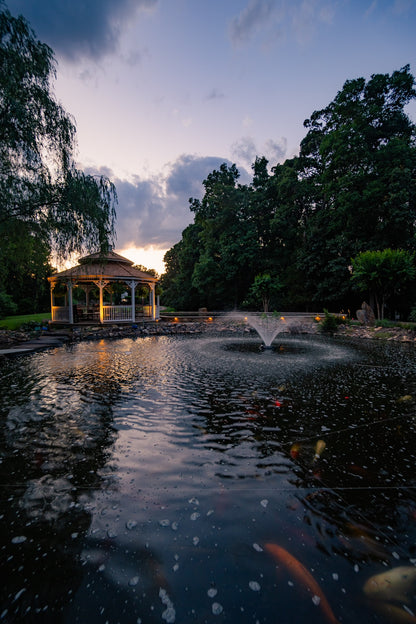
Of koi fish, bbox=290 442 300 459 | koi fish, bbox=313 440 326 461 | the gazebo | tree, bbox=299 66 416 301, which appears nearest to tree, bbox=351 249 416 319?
tree, bbox=299 66 416 301

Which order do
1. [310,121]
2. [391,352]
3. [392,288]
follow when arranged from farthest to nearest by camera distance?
[310,121] < [392,288] < [391,352]

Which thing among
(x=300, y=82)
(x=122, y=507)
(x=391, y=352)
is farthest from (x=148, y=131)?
(x=122, y=507)

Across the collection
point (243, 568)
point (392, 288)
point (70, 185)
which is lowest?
point (243, 568)

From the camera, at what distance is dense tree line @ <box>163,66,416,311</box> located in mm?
21141

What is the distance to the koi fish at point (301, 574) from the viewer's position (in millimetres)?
1577

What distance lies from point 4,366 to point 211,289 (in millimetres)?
23434

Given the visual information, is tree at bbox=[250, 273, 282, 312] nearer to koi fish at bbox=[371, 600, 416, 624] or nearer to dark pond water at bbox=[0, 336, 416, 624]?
dark pond water at bbox=[0, 336, 416, 624]

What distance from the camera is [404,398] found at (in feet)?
17.4

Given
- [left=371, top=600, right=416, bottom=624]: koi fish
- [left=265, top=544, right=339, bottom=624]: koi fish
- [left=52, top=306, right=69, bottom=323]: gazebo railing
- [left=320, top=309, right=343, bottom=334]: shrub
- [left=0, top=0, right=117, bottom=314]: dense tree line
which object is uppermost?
[left=0, top=0, right=117, bottom=314]: dense tree line

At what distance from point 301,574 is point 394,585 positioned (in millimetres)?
575

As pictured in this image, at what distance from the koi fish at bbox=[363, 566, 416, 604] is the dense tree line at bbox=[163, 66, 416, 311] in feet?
61.7

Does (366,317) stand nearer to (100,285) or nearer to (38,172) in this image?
(100,285)

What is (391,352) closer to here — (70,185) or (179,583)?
(179,583)

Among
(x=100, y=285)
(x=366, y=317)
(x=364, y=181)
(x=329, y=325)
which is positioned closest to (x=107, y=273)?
(x=100, y=285)
